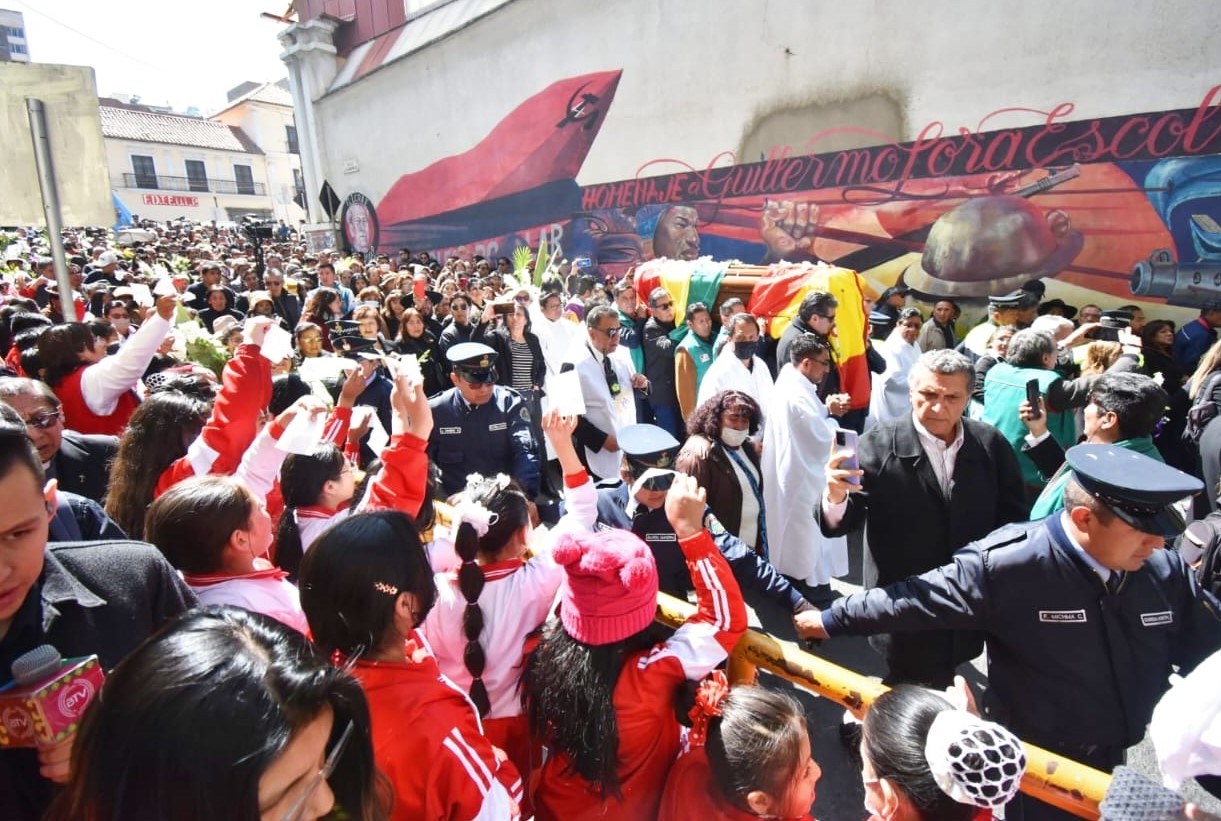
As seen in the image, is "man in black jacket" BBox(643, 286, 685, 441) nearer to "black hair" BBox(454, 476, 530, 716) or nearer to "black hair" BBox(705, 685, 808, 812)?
"black hair" BBox(454, 476, 530, 716)

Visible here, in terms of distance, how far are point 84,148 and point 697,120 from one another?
40.0ft

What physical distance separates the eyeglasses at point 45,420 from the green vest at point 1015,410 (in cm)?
427

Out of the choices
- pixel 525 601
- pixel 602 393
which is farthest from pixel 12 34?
pixel 525 601

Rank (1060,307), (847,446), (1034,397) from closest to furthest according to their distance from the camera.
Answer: (847,446) < (1034,397) < (1060,307)

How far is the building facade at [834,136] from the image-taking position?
850cm

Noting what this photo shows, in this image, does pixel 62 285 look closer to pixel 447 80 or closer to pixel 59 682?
pixel 59 682

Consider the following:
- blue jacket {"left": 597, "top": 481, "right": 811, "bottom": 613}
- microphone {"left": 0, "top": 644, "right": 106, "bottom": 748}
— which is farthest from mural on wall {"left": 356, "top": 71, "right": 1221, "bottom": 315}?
microphone {"left": 0, "top": 644, "right": 106, "bottom": 748}

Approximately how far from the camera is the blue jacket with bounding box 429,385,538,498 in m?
3.68

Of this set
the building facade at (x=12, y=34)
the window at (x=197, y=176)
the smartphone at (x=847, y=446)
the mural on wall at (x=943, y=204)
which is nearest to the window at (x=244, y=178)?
the window at (x=197, y=176)

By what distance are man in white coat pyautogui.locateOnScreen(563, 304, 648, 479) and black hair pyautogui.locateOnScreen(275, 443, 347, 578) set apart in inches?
105

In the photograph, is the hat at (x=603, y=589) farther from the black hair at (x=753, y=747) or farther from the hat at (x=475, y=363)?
the hat at (x=475, y=363)

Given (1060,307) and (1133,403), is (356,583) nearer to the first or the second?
(1133,403)

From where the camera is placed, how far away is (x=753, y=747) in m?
1.44

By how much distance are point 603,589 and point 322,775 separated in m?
0.76
